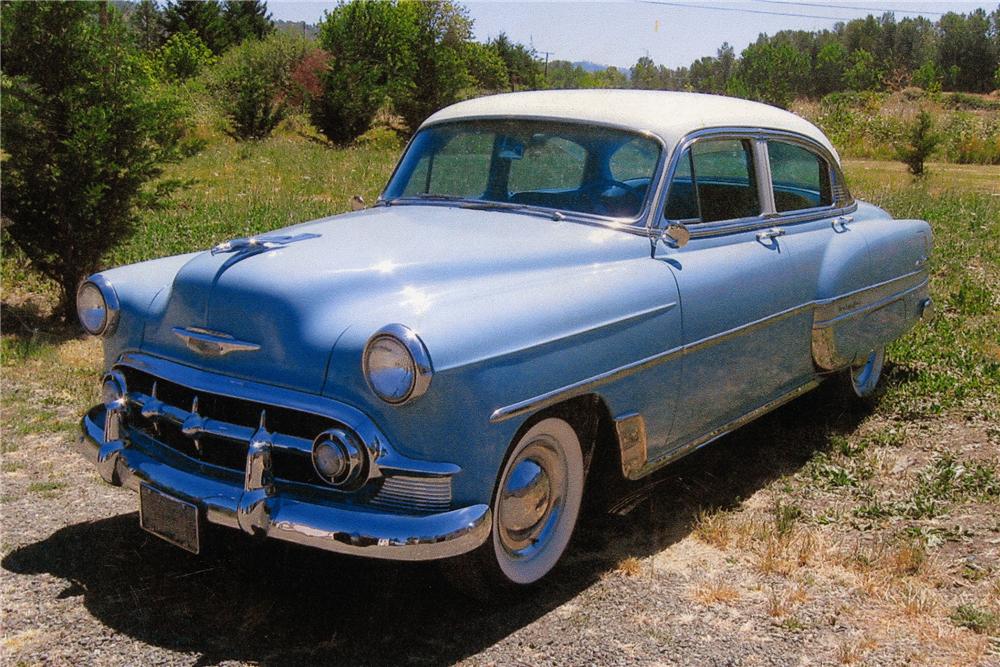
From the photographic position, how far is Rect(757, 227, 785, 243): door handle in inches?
171

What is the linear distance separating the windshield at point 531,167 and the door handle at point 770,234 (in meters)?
0.71

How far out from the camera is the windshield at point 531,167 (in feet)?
13.0

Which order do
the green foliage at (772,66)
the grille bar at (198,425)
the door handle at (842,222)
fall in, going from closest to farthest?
the grille bar at (198,425) → the door handle at (842,222) → the green foliage at (772,66)

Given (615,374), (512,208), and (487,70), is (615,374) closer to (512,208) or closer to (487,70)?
(512,208)

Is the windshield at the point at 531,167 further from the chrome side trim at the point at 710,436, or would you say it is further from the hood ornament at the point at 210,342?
the hood ornament at the point at 210,342

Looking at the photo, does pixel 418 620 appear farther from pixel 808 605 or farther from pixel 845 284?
pixel 845 284

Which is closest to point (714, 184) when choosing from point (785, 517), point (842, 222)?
point (842, 222)

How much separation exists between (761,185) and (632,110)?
801mm

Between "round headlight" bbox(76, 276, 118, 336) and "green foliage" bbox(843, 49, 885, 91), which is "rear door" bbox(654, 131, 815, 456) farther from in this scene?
"green foliage" bbox(843, 49, 885, 91)

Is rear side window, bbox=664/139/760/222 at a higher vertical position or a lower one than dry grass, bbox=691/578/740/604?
higher

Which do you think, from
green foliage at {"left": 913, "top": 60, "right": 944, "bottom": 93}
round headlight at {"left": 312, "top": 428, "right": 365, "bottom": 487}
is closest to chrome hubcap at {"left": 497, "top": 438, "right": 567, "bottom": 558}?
round headlight at {"left": 312, "top": 428, "right": 365, "bottom": 487}

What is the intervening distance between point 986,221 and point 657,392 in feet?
25.6

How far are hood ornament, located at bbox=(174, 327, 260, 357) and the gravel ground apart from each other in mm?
788

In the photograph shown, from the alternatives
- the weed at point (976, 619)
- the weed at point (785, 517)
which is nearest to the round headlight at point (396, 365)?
the weed at point (785, 517)
